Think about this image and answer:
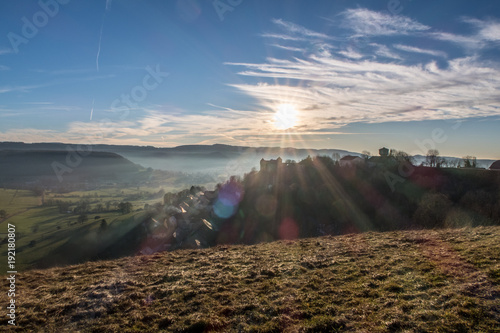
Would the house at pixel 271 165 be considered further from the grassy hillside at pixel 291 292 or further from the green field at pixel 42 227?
the grassy hillside at pixel 291 292

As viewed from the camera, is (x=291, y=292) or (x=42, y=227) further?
(x=42, y=227)

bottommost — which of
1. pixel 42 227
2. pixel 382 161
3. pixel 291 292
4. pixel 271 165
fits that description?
pixel 42 227

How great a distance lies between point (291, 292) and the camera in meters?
9.92

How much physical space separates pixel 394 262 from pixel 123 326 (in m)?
12.8

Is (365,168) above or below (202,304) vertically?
above

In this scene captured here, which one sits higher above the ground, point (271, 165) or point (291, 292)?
point (271, 165)

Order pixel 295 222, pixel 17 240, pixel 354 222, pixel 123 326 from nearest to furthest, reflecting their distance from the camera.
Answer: pixel 123 326 → pixel 354 222 → pixel 295 222 → pixel 17 240

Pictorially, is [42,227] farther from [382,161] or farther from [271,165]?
[382,161]

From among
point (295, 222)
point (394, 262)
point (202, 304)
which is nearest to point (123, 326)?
point (202, 304)

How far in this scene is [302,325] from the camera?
7512 millimetres

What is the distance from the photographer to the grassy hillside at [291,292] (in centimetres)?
747

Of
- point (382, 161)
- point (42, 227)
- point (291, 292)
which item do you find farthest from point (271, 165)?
point (42, 227)

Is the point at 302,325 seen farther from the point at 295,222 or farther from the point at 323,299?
the point at 295,222

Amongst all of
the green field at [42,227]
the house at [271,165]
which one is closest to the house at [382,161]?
the house at [271,165]
